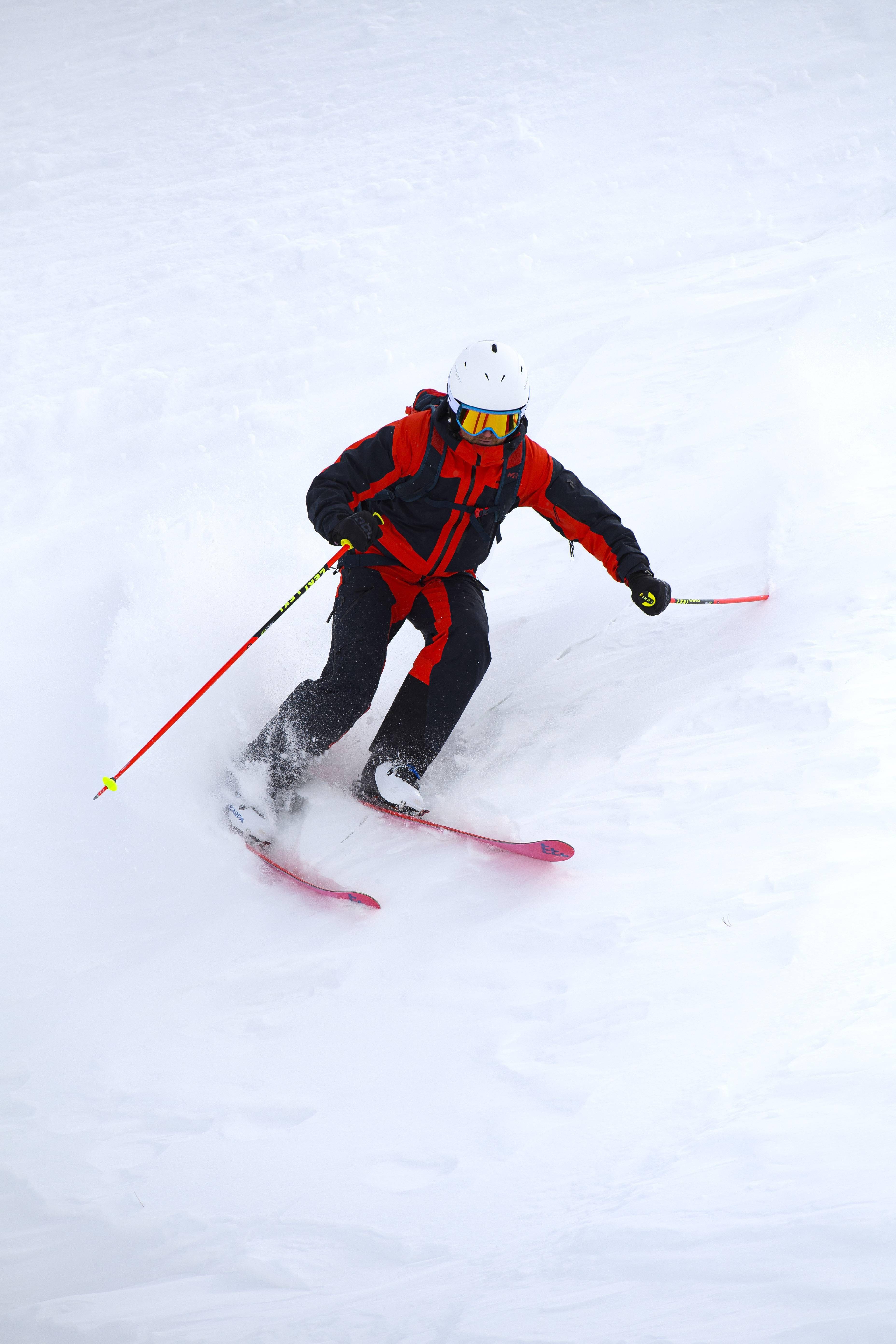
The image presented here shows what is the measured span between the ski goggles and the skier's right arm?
0.20 metres

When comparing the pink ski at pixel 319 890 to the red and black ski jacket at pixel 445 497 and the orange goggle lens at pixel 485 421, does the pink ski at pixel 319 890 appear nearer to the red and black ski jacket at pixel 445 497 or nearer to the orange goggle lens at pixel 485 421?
the red and black ski jacket at pixel 445 497

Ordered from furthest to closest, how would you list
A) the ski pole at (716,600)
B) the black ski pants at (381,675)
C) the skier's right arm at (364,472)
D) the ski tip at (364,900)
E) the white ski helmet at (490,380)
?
the ski pole at (716,600) → the black ski pants at (381,675) → the skier's right arm at (364,472) → the white ski helmet at (490,380) → the ski tip at (364,900)

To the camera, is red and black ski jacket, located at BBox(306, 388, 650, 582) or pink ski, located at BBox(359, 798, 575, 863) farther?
red and black ski jacket, located at BBox(306, 388, 650, 582)

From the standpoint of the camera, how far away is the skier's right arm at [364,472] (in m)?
3.29

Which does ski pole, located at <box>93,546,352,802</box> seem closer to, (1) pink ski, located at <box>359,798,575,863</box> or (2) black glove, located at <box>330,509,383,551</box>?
(2) black glove, located at <box>330,509,383,551</box>

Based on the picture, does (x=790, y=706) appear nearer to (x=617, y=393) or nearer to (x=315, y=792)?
(x=315, y=792)

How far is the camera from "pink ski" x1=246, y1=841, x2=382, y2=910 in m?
2.99

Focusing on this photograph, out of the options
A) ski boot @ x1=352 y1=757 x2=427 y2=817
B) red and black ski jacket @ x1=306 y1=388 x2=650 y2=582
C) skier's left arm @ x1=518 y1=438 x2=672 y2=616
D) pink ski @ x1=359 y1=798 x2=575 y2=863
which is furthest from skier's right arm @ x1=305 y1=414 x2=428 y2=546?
pink ski @ x1=359 y1=798 x2=575 y2=863

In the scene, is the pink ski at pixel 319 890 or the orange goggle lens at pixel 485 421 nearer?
the pink ski at pixel 319 890

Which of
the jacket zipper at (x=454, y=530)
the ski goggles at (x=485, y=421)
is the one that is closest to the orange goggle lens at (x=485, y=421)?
the ski goggles at (x=485, y=421)

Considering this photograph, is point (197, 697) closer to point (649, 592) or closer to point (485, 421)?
point (485, 421)

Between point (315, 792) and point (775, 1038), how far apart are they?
1.86m

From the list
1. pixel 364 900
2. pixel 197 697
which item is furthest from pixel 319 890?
pixel 197 697

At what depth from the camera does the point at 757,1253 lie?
203 cm
